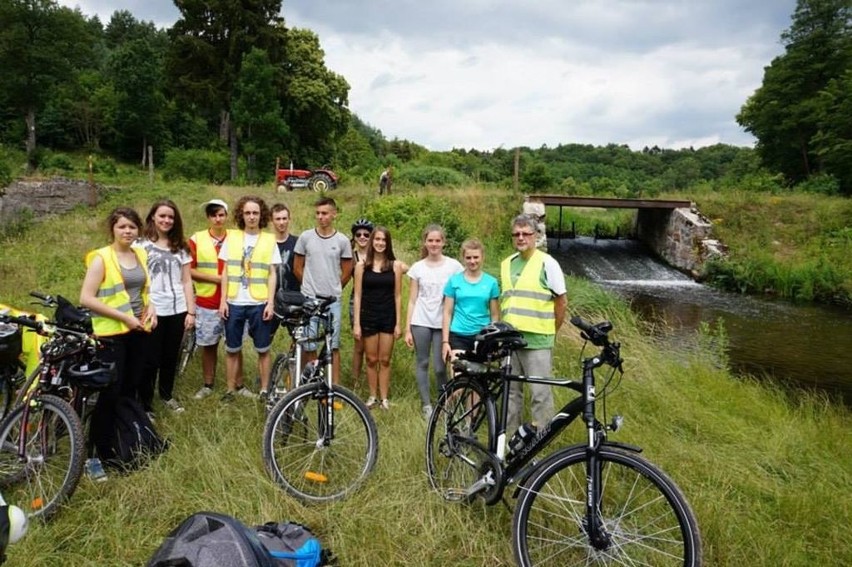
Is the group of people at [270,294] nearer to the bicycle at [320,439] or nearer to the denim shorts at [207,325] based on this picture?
the denim shorts at [207,325]

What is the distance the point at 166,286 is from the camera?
382 cm

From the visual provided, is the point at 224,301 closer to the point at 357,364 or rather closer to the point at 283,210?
the point at 283,210

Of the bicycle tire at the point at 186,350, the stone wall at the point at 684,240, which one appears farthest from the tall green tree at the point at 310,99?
the bicycle tire at the point at 186,350

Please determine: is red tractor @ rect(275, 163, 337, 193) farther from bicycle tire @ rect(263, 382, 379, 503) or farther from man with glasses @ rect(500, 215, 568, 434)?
bicycle tire @ rect(263, 382, 379, 503)

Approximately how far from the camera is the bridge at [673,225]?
55.2 feet

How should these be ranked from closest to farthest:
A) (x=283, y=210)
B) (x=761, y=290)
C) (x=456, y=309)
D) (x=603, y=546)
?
(x=603, y=546), (x=456, y=309), (x=283, y=210), (x=761, y=290)

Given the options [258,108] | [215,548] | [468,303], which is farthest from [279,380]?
[258,108]

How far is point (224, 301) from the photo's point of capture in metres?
4.03

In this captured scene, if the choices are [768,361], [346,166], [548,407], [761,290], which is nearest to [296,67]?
[346,166]

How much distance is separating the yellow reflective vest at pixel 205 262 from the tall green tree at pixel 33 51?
3443 centimetres

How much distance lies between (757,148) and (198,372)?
3293 cm

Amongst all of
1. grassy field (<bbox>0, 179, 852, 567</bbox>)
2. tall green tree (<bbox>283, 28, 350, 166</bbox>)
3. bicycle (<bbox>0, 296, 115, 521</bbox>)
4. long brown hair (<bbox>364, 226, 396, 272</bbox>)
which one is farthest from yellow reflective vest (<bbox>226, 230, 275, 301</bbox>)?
tall green tree (<bbox>283, 28, 350, 166</bbox>)

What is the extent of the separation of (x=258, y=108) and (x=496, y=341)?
2406cm

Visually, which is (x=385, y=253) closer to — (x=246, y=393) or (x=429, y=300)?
(x=429, y=300)
